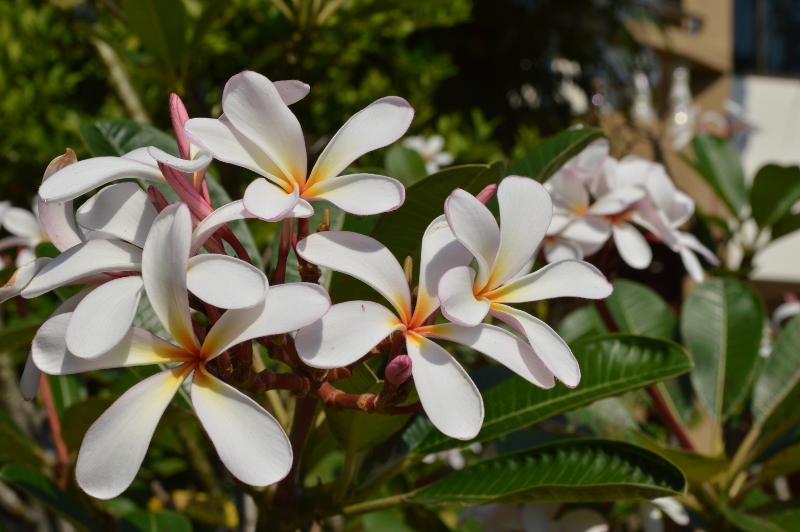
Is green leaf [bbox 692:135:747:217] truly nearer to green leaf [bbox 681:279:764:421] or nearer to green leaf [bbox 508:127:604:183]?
green leaf [bbox 681:279:764:421]

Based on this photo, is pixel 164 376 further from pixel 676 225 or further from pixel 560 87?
Result: pixel 560 87

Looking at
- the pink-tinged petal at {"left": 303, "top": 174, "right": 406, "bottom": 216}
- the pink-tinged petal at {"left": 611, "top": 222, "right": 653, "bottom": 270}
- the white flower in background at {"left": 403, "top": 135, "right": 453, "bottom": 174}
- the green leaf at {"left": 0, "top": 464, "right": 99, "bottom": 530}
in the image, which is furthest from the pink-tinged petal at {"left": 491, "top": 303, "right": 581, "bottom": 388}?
the white flower in background at {"left": 403, "top": 135, "right": 453, "bottom": 174}

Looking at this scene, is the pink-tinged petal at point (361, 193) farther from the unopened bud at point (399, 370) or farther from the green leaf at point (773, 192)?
the green leaf at point (773, 192)

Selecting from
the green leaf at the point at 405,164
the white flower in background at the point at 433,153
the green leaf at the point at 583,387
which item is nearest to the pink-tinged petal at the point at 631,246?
the green leaf at the point at 583,387

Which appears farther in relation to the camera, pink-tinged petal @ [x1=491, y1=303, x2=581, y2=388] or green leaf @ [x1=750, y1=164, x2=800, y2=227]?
green leaf @ [x1=750, y1=164, x2=800, y2=227]

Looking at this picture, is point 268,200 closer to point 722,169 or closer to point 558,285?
point 558,285

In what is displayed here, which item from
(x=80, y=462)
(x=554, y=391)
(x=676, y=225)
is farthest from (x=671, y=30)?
(x=80, y=462)
